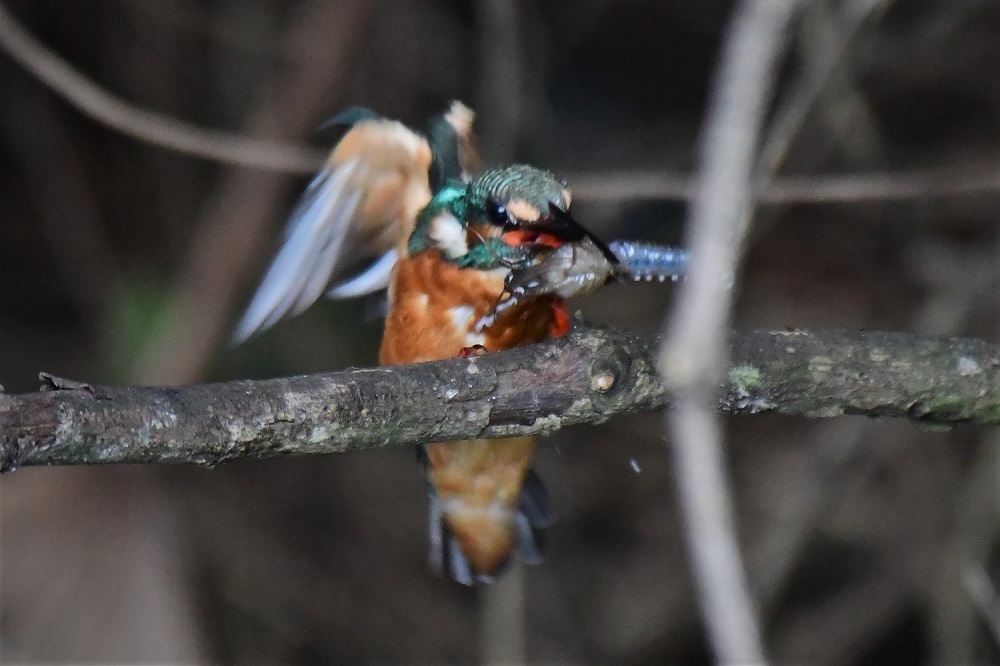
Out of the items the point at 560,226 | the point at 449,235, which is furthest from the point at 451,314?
the point at 560,226

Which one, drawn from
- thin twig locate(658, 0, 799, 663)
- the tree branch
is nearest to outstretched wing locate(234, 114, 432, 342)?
the tree branch

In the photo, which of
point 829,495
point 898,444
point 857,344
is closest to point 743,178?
point 857,344


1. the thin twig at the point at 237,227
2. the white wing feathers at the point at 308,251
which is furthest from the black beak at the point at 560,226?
the thin twig at the point at 237,227

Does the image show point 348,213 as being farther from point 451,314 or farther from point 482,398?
point 482,398

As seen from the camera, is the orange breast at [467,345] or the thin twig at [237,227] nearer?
the orange breast at [467,345]

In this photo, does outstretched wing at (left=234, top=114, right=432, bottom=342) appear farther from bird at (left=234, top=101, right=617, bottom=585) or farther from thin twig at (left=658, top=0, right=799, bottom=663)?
thin twig at (left=658, top=0, right=799, bottom=663)

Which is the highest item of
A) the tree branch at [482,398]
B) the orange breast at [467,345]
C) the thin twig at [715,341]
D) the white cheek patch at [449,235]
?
the white cheek patch at [449,235]

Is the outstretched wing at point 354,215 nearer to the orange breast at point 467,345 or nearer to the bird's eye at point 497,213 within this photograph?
the orange breast at point 467,345
